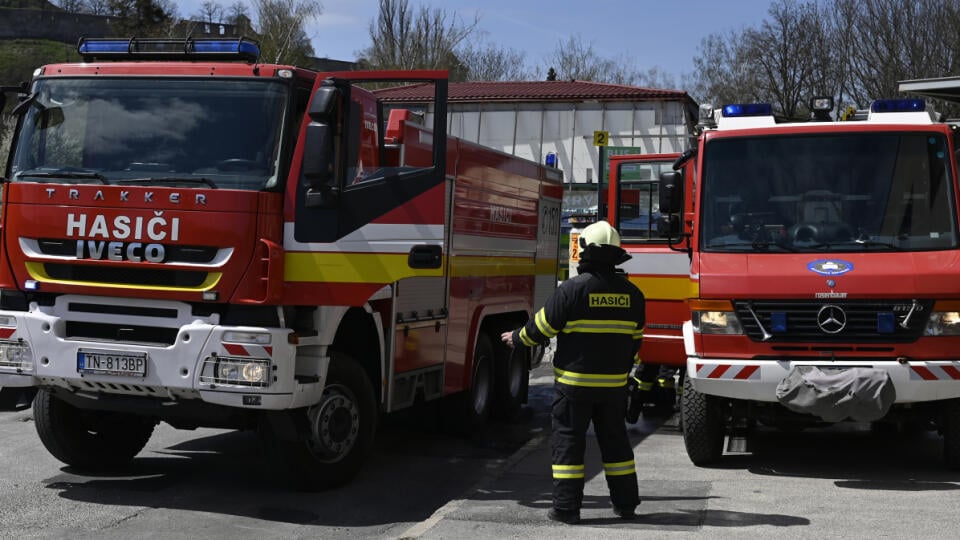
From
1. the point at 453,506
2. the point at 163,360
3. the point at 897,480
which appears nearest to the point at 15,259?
the point at 163,360

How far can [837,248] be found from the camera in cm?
848

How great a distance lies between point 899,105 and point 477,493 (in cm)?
451

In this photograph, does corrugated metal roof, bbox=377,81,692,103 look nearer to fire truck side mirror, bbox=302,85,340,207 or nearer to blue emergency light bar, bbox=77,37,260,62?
blue emergency light bar, bbox=77,37,260,62

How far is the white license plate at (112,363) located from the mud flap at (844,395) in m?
4.44

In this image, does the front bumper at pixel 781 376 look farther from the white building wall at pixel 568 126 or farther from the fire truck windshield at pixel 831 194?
the white building wall at pixel 568 126

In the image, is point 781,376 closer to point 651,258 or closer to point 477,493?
point 477,493

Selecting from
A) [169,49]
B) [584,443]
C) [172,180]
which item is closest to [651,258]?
[584,443]

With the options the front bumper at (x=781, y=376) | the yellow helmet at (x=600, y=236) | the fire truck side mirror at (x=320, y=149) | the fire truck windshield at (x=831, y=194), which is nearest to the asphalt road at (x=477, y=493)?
the front bumper at (x=781, y=376)

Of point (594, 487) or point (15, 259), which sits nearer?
point (15, 259)

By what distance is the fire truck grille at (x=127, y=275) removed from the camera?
7.17 metres

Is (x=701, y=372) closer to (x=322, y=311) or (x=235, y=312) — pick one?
(x=322, y=311)

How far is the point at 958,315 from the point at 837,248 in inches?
37.9

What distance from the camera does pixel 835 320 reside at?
8.23 m

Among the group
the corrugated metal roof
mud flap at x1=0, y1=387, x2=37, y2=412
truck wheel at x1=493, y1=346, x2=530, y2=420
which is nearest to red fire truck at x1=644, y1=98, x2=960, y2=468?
truck wheel at x1=493, y1=346, x2=530, y2=420
